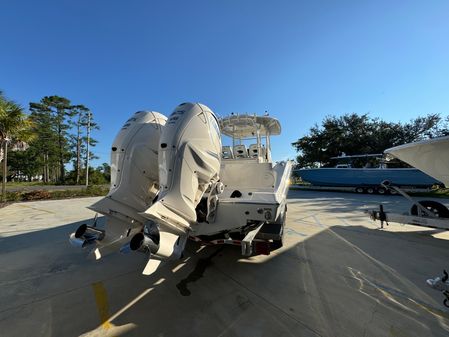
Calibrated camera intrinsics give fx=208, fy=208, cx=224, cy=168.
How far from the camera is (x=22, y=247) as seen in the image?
4254 mm

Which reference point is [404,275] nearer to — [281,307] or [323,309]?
[323,309]

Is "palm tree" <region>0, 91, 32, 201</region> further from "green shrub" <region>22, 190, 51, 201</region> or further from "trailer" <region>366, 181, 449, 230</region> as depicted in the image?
"trailer" <region>366, 181, 449, 230</region>

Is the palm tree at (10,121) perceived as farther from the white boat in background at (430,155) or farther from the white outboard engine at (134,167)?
the white boat in background at (430,155)

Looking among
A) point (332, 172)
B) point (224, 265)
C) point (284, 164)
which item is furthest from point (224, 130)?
point (332, 172)

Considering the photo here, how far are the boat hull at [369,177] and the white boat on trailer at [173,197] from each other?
1530cm

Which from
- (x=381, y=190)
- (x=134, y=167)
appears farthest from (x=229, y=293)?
(x=381, y=190)

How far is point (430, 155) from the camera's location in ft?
14.0

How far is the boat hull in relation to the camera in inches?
559

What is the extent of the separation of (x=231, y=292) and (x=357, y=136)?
98.8ft

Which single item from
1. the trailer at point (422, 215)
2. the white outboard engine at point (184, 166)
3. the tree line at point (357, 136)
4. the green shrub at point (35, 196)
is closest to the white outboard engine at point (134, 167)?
the white outboard engine at point (184, 166)

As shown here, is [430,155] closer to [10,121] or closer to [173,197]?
[173,197]

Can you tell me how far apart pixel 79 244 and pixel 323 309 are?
2.84 m

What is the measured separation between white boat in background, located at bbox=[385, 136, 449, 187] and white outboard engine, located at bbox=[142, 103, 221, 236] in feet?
14.5

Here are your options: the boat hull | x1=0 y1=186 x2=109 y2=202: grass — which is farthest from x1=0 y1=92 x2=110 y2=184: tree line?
the boat hull
